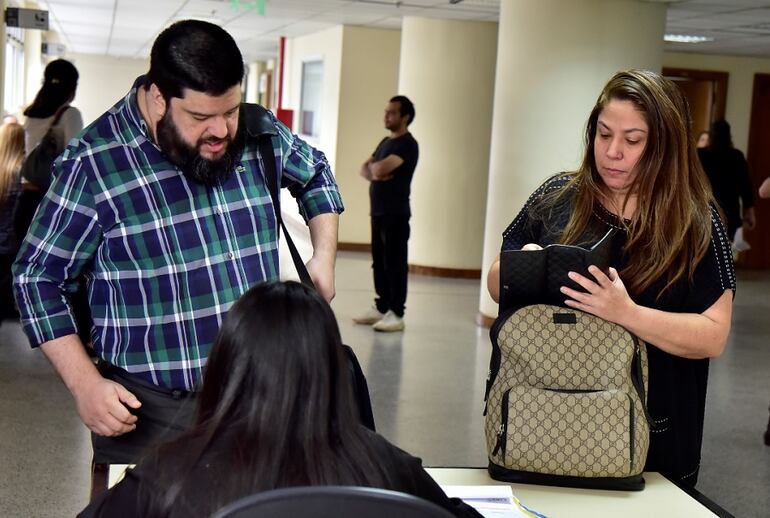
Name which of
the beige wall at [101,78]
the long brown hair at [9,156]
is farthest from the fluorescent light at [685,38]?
the beige wall at [101,78]

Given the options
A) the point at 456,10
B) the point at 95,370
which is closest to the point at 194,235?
the point at 95,370

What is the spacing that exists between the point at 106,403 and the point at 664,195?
4.21 feet

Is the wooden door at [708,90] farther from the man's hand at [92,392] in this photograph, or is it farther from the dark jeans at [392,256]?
the man's hand at [92,392]

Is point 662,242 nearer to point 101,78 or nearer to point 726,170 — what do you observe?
point 726,170

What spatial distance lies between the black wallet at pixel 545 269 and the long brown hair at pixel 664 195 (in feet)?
0.31

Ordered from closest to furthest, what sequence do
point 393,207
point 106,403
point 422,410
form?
point 106,403
point 422,410
point 393,207

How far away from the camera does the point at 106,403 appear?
2076 mm

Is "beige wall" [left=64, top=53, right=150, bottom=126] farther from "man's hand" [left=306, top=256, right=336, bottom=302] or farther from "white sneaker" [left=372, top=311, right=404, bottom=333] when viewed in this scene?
"man's hand" [left=306, top=256, right=336, bottom=302]

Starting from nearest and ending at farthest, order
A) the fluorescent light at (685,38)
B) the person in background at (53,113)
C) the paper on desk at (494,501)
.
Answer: the paper on desk at (494,501), the person in background at (53,113), the fluorescent light at (685,38)

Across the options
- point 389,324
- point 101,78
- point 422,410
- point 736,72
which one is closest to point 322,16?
point 389,324

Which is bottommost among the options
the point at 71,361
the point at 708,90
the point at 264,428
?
the point at 71,361

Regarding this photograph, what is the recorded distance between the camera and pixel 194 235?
87.9 inches

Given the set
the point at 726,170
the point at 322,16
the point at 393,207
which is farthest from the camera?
the point at 322,16

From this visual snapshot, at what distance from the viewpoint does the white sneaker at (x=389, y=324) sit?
7.68 metres
